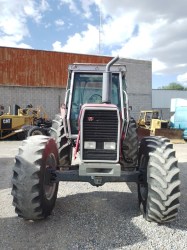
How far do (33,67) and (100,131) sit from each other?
23.3 meters

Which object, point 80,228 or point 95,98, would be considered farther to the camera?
point 95,98

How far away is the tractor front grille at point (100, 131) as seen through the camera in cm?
484

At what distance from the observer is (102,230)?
4574 mm

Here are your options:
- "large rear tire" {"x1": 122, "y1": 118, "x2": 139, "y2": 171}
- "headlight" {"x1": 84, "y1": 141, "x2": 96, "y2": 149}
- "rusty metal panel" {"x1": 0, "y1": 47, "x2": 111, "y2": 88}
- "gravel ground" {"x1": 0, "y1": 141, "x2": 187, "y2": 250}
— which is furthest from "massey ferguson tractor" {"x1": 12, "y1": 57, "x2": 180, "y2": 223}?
"rusty metal panel" {"x1": 0, "y1": 47, "x2": 111, "y2": 88}

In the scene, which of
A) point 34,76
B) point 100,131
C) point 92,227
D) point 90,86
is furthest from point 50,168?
point 34,76

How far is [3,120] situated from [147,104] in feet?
56.2

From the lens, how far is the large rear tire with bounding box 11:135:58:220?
4551 millimetres

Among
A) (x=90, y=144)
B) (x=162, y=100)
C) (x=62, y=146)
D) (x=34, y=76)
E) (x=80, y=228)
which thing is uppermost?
(x=34, y=76)

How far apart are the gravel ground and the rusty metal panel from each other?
21102 millimetres

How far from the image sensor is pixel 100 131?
16.0 feet

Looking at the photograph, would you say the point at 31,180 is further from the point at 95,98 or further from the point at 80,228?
the point at 95,98

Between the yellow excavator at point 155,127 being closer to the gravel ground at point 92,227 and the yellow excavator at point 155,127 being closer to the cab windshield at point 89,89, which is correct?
the cab windshield at point 89,89

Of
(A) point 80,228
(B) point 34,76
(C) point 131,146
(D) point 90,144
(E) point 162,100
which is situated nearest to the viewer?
(A) point 80,228

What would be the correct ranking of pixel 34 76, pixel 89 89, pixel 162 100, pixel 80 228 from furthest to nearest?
pixel 162 100, pixel 34 76, pixel 89 89, pixel 80 228
